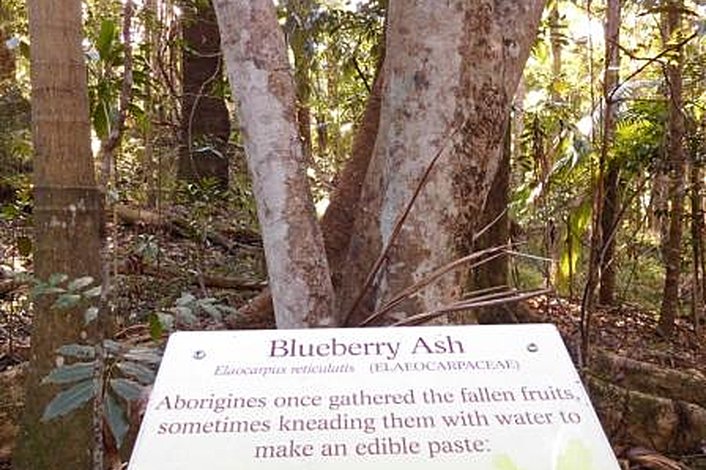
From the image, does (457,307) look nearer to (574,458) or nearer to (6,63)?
(574,458)

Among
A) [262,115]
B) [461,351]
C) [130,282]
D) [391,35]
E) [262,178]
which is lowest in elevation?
[130,282]

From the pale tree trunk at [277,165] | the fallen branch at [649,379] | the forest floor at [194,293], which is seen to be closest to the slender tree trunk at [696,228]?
the forest floor at [194,293]

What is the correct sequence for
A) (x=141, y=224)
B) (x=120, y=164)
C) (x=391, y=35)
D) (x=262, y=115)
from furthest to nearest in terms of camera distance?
(x=120, y=164), (x=141, y=224), (x=391, y=35), (x=262, y=115)

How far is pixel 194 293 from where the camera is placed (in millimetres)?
5695

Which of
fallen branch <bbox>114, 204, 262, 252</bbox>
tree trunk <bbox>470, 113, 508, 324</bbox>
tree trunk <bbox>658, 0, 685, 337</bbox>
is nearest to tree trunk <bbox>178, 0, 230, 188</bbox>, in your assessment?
fallen branch <bbox>114, 204, 262, 252</bbox>

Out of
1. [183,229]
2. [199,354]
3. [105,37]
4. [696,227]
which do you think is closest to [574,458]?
[199,354]

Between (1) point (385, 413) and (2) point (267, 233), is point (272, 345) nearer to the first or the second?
(1) point (385, 413)

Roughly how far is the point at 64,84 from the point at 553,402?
2153mm

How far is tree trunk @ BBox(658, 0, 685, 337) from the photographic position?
559cm

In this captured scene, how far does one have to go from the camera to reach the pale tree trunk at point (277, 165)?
8.47 feet

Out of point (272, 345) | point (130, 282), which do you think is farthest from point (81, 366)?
point (130, 282)

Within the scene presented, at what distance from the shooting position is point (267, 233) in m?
2.62

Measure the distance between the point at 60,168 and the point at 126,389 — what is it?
1.17 metres

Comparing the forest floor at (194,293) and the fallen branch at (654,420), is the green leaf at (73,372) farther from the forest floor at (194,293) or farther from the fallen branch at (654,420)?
the fallen branch at (654,420)
